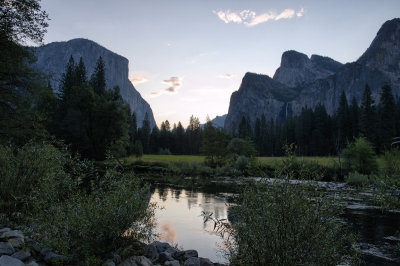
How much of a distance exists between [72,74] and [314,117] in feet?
241

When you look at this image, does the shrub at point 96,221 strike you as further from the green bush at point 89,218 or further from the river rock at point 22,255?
the river rock at point 22,255

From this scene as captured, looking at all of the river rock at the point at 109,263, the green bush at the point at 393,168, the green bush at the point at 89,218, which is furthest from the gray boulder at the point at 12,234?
the green bush at the point at 393,168

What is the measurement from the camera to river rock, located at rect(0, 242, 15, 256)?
554cm

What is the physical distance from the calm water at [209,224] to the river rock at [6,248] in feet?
12.8

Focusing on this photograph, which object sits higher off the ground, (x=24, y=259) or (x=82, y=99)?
(x=82, y=99)

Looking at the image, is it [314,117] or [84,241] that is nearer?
[84,241]

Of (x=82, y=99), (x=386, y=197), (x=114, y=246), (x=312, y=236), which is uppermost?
(x=82, y=99)

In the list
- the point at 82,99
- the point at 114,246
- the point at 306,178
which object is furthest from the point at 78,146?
the point at 306,178

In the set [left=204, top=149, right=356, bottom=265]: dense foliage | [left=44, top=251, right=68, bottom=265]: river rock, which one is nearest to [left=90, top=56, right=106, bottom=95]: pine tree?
[left=44, top=251, right=68, bottom=265]: river rock

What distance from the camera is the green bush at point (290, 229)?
14.8ft

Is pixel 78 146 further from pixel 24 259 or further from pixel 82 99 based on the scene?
pixel 24 259

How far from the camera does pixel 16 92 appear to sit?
1695cm

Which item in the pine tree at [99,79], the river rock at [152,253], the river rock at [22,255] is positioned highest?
the pine tree at [99,79]

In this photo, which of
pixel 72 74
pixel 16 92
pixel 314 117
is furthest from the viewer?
pixel 314 117
